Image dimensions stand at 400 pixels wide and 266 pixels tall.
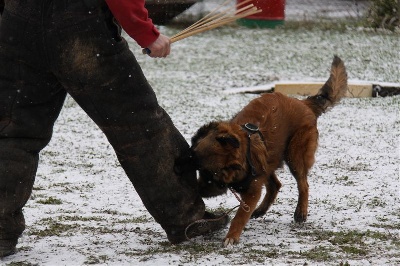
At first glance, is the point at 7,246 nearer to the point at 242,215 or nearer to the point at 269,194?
the point at 242,215

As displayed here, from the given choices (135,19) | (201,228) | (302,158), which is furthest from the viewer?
(302,158)

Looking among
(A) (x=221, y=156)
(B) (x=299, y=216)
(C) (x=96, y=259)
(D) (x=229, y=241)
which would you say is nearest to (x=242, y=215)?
(D) (x=229, y=241)

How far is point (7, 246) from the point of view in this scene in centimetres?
443

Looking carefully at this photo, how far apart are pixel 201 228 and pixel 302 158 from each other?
3.29ft

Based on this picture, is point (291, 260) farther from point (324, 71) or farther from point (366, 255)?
point (324, 71)

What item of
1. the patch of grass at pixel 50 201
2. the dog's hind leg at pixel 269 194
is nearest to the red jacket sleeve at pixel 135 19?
the dog's hind leg at pixel 269 194

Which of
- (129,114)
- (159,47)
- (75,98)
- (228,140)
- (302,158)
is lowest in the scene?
(302,158)

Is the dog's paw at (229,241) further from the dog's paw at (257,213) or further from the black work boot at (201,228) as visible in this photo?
the dog's paw at (257,213)

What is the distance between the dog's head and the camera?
4.65 m

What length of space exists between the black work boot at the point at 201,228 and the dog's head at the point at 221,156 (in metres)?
0.25

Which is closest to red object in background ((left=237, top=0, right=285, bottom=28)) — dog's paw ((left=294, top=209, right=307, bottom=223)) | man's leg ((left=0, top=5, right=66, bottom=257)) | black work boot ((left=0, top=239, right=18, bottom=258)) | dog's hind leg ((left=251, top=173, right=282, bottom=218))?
dog's hind leg ((left=251, top=173, right=282, bottom=218))

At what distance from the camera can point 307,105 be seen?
5.63m

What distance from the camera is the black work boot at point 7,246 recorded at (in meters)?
4.41

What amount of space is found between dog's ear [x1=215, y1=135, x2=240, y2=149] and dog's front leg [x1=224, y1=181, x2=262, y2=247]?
0.34 meters
